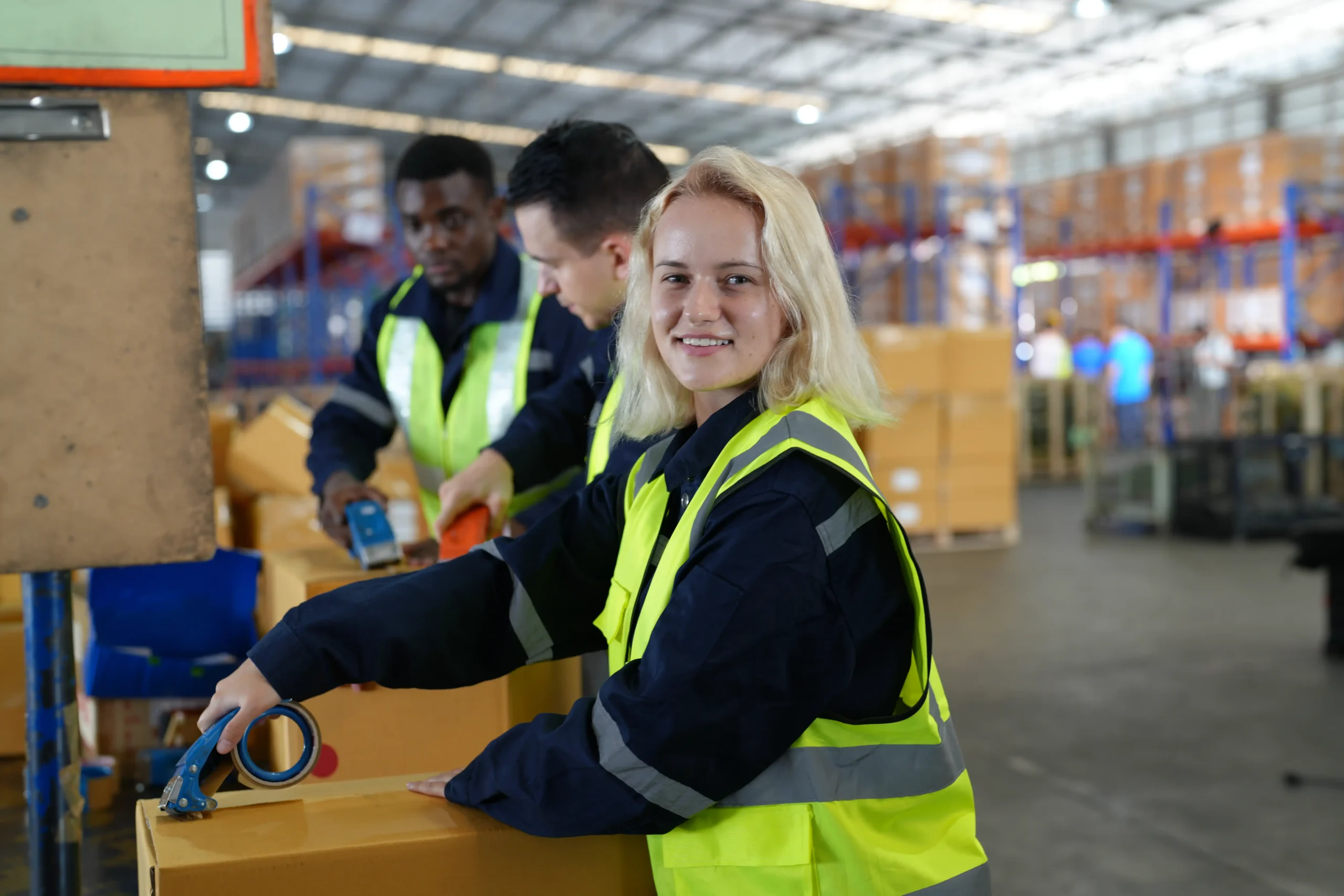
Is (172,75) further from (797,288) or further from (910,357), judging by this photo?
(910,357)

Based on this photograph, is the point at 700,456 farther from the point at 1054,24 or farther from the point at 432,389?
the point at 1054,24

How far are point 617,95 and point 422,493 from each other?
63.3 feet

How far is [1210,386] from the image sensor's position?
11.3m

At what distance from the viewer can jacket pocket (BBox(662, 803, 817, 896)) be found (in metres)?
1.17

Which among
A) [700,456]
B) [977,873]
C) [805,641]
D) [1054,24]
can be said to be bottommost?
[977,873]

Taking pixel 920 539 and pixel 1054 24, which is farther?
pixel 1054 24

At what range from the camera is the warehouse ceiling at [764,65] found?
1596 centimetres

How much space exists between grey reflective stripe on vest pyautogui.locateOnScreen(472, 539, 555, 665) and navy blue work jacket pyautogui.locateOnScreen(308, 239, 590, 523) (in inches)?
36.7

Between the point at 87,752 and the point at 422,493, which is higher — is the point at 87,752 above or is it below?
below

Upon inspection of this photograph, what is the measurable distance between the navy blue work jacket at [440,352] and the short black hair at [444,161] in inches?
6.4

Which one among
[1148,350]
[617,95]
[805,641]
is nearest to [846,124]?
[617,95]

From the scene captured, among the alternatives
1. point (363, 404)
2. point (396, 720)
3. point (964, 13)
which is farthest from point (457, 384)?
point (964, 13)

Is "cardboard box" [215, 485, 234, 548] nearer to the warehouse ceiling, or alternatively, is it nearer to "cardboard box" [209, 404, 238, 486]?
"cardboard box" [209, 404, 238, 486]

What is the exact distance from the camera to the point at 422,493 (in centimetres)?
272
